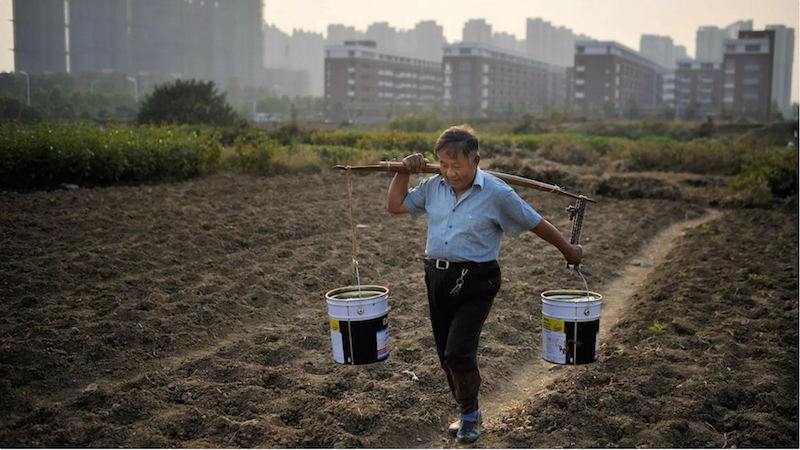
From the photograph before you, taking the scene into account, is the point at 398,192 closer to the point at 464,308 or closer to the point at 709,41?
the point at 464,308

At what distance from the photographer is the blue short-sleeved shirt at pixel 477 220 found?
359cm

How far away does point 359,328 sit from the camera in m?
3.70

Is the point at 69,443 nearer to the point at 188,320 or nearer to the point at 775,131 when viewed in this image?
the point at 188,320

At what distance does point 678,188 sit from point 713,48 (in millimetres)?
175360

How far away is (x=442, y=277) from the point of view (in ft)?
11.8

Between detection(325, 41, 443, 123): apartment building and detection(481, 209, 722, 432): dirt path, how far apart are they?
70433 millimetres

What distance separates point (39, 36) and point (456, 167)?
83.0ft

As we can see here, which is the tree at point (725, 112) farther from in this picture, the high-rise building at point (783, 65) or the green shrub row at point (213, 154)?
the high-rise building at point (783, 65)

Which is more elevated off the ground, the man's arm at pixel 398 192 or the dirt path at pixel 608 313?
the man's arm at pixel 398 192

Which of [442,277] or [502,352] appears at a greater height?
[442,277]

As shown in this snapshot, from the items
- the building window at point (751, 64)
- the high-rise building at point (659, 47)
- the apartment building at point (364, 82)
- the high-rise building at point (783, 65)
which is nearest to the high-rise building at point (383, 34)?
the high-rise building at point (659, 47)

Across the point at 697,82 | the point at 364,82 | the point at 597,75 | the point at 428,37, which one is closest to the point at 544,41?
the point at 428,37

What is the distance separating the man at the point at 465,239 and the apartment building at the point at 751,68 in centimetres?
8645

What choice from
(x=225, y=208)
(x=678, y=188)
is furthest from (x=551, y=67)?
(x=225, y=208)
